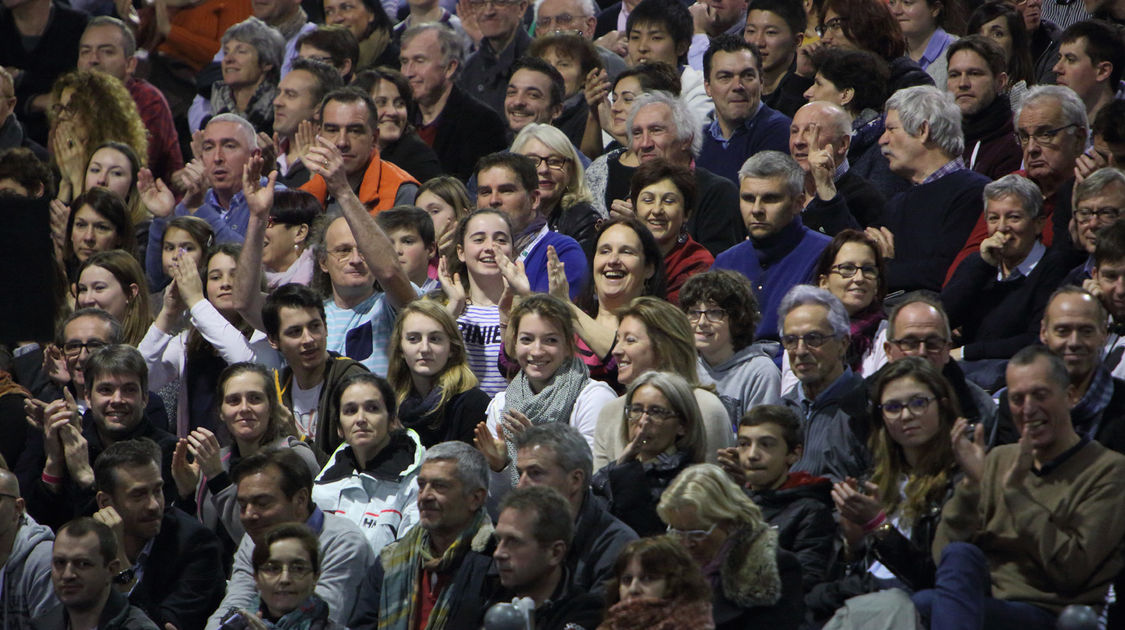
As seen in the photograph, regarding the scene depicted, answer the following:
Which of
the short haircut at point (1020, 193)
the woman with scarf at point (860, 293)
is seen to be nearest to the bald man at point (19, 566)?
the woman with scarf at point (860, 293)

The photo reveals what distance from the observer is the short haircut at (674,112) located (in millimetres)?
8758

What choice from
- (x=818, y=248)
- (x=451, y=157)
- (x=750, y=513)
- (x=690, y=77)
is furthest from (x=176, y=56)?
(x=750, y=513)

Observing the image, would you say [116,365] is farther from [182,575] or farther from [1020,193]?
[1020,193]

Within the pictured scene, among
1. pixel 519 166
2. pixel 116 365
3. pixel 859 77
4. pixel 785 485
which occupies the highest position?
pixel 859 77

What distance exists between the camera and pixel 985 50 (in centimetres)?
891

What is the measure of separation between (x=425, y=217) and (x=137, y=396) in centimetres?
157

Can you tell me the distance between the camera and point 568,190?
28.5 feet

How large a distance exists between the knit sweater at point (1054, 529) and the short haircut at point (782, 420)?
23.1 inches

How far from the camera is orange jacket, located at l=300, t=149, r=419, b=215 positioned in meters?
9.02

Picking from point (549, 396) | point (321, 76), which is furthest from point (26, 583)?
point (321, 76)

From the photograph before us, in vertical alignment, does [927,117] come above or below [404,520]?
above

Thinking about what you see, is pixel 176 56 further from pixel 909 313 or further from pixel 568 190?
pixel 909 313

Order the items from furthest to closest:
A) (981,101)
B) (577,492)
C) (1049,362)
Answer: (981,101) < (577,492) < (1049,362)

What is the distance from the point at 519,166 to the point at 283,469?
220cm
